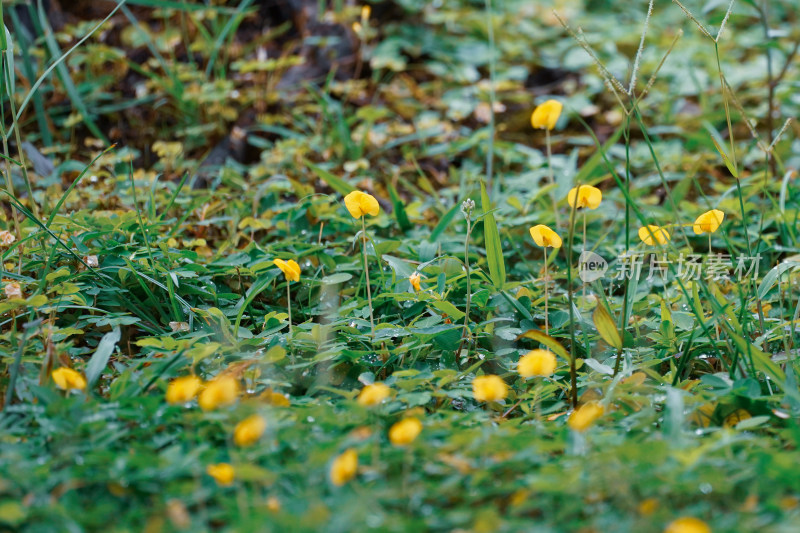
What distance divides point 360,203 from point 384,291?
297 millimetres

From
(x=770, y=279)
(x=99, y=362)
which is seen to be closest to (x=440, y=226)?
(x=770, y=279)

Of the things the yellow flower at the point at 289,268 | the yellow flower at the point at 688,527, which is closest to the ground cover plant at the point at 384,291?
the yellow flower at the point at 688,527

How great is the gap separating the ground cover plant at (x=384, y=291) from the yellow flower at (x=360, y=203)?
13 mm

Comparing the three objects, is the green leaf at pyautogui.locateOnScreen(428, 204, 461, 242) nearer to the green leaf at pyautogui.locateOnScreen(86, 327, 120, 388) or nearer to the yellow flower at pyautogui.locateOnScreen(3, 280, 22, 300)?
the green leaf at pyautogui.locateOnScreen(86, 327, 120, 388)

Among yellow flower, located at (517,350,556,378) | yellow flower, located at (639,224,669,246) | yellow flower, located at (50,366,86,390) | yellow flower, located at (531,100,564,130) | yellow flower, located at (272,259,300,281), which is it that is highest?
yellow flower, located at (531,100,564,130)

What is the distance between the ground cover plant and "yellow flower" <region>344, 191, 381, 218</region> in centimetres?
1

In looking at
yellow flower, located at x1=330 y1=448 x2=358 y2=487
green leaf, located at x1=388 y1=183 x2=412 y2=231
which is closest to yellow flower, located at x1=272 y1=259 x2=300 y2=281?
yellow flower, located at x1=330 y1=448 x2=358 y2=487

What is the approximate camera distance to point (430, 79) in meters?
3.12

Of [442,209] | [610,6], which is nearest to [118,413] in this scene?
[442,209]

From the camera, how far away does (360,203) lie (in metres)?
1.38

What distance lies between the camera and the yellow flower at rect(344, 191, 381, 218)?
4.48 ft

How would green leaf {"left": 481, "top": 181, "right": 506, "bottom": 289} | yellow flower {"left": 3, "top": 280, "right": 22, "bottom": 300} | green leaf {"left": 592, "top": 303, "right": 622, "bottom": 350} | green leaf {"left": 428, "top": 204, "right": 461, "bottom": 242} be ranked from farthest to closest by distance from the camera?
green leaf {"left": 428, "top": 204, "right": 461, "bottom": 242}, green leaf {"left": 481, "top": 181, "right": 506, "bottom": 289}, yellow flower {"left": 3, "top": 280, "right": 22, "bottom": 300}, green leaf {"left": 592, "top": 303, "right": 622, "bottom": 350}

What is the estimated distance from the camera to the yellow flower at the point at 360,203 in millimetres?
1366

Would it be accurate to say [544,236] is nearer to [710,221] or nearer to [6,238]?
[710,221]
